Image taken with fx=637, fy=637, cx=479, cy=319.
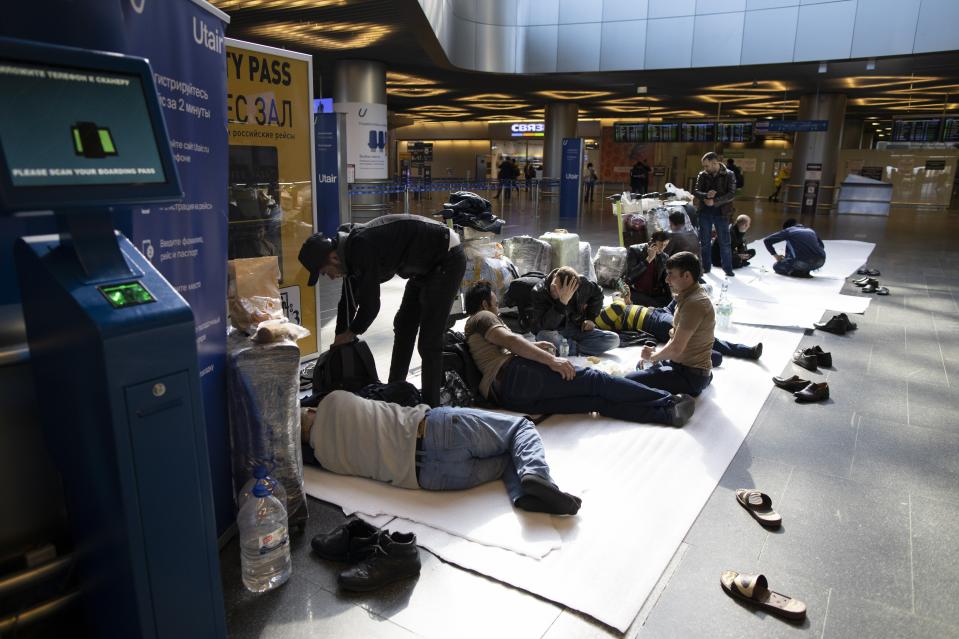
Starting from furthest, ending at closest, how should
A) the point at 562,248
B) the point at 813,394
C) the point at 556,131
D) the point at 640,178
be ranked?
the point at 556,131
the point at 640,178
the point at 562,248
the point at 813,394

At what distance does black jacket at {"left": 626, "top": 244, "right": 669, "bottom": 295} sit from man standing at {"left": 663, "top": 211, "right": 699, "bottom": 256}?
1058 mm

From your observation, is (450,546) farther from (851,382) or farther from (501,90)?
(501,90)

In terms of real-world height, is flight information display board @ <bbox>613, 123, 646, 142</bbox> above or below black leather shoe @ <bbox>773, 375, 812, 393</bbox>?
above

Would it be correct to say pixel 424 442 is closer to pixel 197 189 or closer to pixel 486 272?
pixel 197 189

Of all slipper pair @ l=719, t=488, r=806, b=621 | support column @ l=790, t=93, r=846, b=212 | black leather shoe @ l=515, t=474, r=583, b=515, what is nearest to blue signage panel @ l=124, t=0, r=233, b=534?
black leather shoe @ l=515, t=474, r=583, b=515

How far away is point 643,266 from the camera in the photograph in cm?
684

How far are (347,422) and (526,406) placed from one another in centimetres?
133

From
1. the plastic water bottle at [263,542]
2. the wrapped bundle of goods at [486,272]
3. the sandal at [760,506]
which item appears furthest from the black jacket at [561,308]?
the plastic water bottle at [263,542]

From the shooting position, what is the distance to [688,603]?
2.34 metres

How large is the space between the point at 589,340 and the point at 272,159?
9.43 ft

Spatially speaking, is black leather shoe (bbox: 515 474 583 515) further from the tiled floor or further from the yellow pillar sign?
the yellow pillar sign

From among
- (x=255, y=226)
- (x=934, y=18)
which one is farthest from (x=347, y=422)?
(x=934, y=18)

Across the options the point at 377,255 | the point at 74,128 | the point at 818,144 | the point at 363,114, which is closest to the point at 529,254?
the point at 377,255

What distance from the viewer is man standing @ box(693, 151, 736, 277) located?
8.78 m
